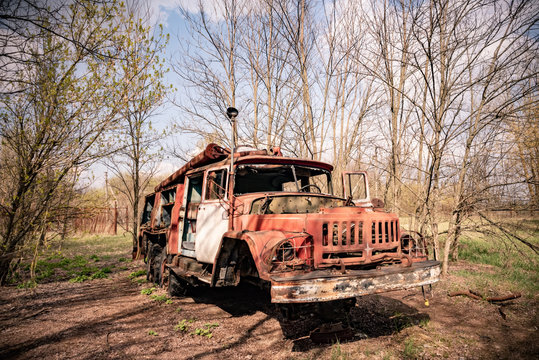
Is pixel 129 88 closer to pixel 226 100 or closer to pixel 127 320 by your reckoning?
pixel 127 320

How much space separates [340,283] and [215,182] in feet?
8.37

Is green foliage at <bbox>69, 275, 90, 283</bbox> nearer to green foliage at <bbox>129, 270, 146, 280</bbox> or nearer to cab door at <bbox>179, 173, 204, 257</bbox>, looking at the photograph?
green foliage at <bbox>129, 270, 146, 280</bbox>

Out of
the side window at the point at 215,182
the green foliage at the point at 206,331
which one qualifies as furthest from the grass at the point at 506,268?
the side window at the point at 215,182

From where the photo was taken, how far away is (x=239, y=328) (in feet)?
14.4

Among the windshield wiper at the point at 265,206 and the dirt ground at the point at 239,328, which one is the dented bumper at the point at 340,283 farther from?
the windshield wiper at the point at 265,206

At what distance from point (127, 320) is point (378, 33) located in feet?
25.2

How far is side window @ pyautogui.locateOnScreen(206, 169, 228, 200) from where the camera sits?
4885 mm

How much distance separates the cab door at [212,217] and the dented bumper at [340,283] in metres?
1.90

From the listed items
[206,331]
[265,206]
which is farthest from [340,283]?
[206,331]

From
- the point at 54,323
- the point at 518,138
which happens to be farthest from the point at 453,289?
the point at 54,323

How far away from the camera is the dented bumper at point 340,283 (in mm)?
2947

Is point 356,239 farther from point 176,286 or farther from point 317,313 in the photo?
point 176,286

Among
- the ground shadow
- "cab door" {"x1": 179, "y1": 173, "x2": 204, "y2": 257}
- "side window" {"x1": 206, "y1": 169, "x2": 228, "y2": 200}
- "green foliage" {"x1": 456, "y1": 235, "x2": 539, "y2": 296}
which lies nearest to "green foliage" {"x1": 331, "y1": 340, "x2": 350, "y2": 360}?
the ground shadow

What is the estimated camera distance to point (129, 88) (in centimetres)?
617
